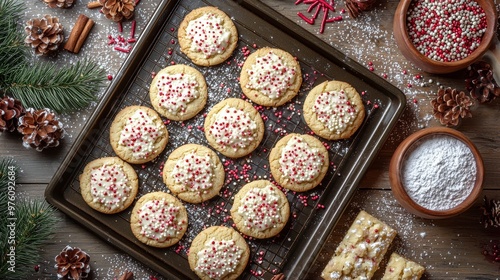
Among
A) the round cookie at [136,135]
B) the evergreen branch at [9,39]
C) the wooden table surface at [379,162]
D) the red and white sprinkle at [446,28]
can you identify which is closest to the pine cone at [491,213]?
the wooden table surface at [379,162]

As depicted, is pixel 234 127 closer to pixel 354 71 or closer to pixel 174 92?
pixel 174 92

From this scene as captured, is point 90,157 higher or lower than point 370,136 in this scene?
lower

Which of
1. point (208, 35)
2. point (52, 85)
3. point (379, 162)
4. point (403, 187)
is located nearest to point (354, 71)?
point (379, 162)

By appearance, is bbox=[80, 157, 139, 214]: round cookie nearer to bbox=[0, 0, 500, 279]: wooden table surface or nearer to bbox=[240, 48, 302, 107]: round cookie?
bbox=[0, 0, 500, 279]: wooden table surface

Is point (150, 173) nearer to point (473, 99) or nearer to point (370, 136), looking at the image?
point (370, 136)

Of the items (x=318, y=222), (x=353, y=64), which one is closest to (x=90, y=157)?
(x=318, y=222)

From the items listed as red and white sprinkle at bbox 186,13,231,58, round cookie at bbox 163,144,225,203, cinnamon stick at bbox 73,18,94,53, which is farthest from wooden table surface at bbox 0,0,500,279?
round cookie at bbox 163,144,225,203
